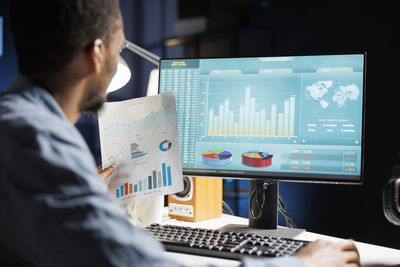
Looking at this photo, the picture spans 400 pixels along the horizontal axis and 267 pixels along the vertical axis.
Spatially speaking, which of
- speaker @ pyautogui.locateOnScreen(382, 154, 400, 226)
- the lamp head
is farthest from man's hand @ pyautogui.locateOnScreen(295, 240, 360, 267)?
the lamp head

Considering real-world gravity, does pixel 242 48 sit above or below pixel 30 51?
above

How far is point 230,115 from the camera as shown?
3.92ft

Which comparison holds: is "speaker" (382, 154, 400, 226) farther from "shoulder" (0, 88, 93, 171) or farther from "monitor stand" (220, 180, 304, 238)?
"shoulder" (0, 88, 93, 171)

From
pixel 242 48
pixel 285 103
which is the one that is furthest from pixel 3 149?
pixel 242 48

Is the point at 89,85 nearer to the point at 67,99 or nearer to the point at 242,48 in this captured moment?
the point at 67,99

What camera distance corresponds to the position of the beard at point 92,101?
2.57 feet

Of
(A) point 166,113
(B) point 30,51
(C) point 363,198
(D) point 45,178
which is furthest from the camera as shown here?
(C) point 363,198

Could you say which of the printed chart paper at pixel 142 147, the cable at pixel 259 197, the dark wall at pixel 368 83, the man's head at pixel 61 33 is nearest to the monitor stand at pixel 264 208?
the cable at pixel 259 197

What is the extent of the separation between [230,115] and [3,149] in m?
0.73

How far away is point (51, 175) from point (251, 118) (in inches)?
28.6

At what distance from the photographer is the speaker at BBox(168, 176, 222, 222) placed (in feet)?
4.35

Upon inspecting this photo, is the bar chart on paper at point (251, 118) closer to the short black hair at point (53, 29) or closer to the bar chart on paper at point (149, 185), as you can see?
the bar chart on paper at point (149, 185)

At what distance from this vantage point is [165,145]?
119 centimetres

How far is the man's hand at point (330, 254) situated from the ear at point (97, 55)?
519mm
